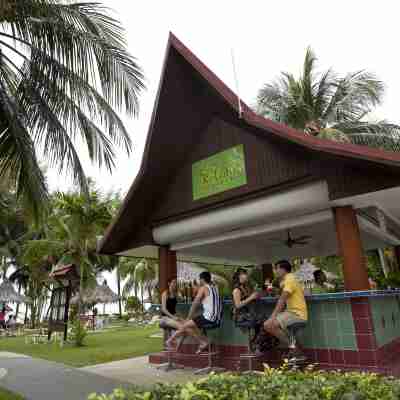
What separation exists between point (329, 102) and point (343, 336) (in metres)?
16.4

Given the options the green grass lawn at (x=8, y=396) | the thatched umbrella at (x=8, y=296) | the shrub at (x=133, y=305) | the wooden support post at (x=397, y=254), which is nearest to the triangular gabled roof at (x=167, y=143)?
the green grass lawn at (x=8, y=396)

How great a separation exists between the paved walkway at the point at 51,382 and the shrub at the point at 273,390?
340 cm

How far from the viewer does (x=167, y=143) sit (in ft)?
27.2

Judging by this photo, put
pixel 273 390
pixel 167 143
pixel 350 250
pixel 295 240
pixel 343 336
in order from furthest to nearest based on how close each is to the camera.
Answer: pixel 295 240
pixel 167 143
pixel 350 250
pixel 343 336
pixel 273 390

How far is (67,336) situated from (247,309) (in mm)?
10183

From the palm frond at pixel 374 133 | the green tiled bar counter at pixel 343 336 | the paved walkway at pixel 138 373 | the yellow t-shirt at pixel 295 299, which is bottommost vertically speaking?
the paved walkway at pixel 138 373

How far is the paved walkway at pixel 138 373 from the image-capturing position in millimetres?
6304

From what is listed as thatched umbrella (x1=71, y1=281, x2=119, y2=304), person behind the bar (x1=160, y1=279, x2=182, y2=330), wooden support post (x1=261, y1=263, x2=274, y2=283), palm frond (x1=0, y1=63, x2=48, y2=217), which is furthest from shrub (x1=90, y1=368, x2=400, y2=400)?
thatched umbrella (x1=71, y1=281, x2=119, y2=304)

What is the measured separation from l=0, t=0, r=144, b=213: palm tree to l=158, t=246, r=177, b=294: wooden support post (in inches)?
95.0

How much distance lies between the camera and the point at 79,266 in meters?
18.3

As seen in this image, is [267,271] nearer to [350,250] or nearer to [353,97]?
[350,250]

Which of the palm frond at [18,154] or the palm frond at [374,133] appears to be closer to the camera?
the palm frond at [18,154]

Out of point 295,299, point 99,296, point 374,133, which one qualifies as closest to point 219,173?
point 295,299

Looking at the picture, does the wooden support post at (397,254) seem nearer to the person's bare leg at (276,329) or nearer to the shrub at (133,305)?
the person's bare leg at (276,329)
